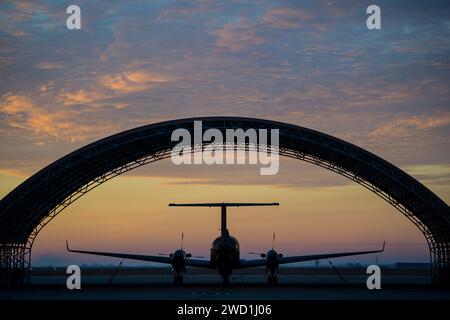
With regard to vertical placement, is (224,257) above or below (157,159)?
below

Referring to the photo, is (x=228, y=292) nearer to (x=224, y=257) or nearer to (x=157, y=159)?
(x=224, y=257)

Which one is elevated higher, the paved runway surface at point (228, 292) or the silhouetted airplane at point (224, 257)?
the silhouetted airplane at point (224, 257)

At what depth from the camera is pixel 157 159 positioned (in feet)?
171

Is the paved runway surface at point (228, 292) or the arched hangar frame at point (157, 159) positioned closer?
the paved runway surface at point (228, 292)

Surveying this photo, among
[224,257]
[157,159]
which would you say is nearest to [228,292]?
[224,257]

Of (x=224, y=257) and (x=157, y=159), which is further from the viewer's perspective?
(x=157, y=159)

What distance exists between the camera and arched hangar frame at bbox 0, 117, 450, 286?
46.7m

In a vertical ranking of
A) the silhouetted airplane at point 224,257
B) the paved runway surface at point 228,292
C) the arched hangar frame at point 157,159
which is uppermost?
the arched hangar frame at point 157,159

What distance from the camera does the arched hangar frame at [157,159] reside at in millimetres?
46719

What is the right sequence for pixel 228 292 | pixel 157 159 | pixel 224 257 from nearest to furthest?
pixel 228 292
pixel 224 257
pixel 157 159

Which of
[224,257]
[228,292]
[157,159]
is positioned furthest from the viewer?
[157,159]

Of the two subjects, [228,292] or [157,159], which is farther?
[157,159]
